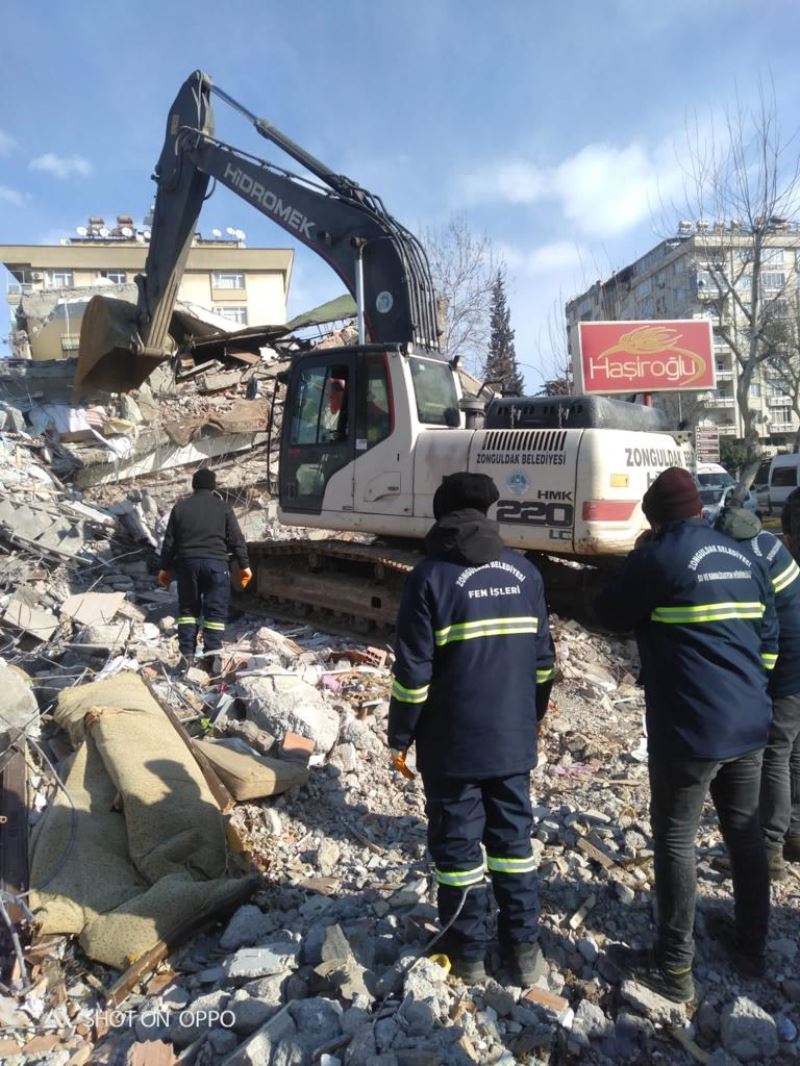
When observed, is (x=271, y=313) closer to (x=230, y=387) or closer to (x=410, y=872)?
(x=230, y=387)

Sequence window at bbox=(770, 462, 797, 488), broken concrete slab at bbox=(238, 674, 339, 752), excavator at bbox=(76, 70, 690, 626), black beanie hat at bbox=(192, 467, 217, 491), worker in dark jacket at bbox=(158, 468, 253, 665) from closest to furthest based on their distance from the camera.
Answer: broken concrete slab at bbox=(238, 674, 339, 752)
excavator at bbox=(76, 70, 690, 626)
worker in dark jacket at bbox=(158, 468, 253, 665)
black beanie hat at bbox=(192, 467, 217, 491)
window at bbox=(770, 462, 797, 488)

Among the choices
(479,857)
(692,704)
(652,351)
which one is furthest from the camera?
(652,351)

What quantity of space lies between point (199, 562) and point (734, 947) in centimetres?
491

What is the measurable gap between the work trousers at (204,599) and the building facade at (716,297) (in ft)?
18.4

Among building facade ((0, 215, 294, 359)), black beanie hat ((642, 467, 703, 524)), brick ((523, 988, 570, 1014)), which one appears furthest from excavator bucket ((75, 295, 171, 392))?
building facade ((0, 215, 294, 359))

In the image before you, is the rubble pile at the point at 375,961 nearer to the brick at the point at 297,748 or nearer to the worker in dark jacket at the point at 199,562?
the brick at the point at 297,748

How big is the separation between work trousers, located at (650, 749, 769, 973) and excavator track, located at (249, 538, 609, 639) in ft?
12.1

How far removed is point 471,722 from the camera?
279 cm

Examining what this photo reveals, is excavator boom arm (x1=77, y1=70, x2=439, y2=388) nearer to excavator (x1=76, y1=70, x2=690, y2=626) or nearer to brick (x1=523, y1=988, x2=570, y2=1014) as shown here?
excavator (x1=76, y1=70, x2=690, y2=626)

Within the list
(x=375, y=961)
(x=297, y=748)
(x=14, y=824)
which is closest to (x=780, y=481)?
(x=297, y=748)

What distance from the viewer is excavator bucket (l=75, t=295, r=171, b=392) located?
11.0 metres

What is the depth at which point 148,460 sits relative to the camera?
1289 cm

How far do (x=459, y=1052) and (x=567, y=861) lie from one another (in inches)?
52.3

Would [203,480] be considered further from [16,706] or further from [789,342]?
[789,342]
